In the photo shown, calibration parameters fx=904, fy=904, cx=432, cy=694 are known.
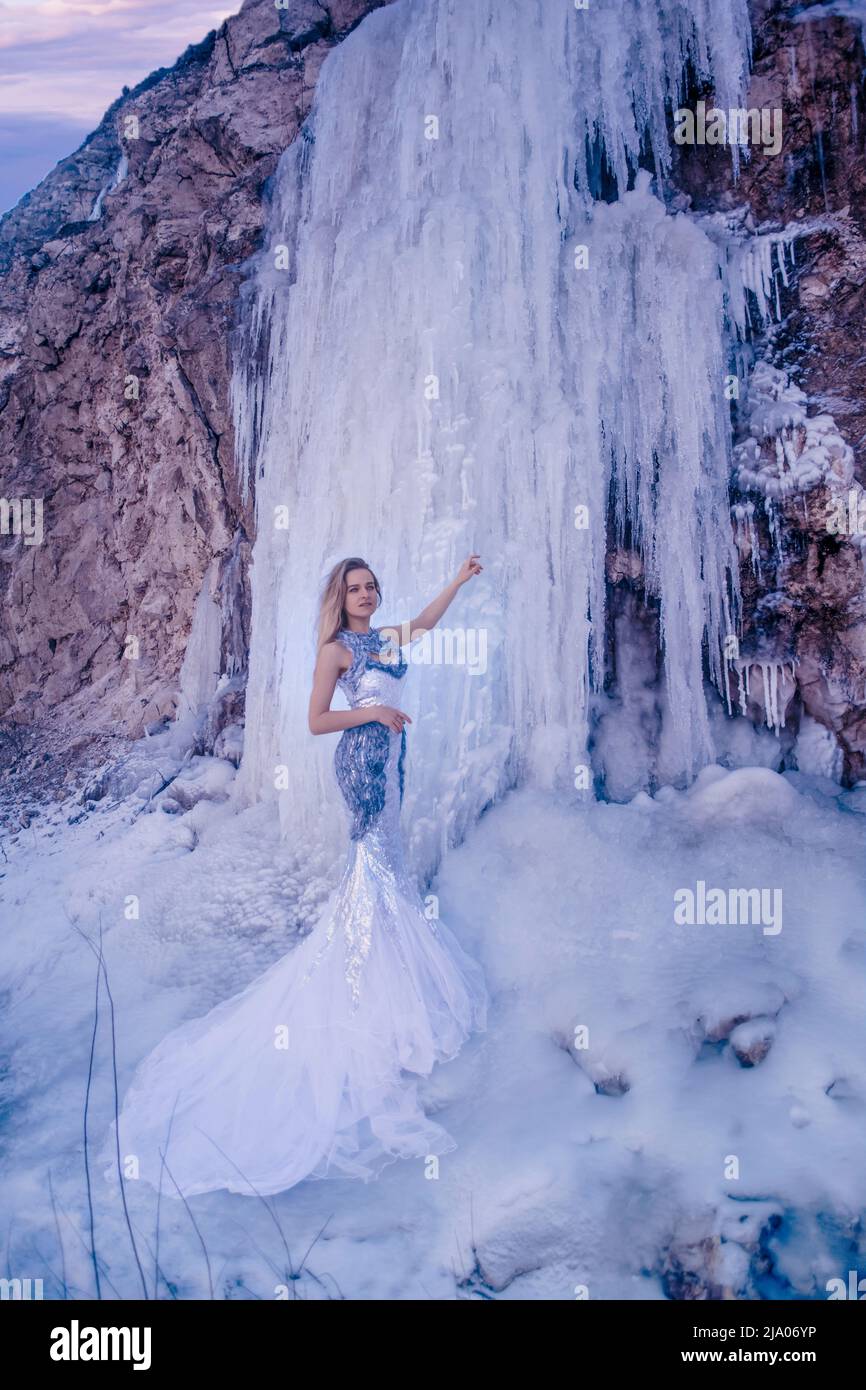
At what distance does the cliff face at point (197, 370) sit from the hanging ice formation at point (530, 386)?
15.0 inches

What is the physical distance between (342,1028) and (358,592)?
155 centimetres

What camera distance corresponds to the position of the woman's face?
133 inches

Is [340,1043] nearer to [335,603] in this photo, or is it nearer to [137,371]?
[335,603]

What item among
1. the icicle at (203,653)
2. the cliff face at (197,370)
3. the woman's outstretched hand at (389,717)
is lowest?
the woman's outstretched hand at (389,717)

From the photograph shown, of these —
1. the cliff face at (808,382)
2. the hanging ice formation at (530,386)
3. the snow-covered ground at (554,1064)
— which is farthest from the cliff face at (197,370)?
the snow-covered ground at (554,1064)

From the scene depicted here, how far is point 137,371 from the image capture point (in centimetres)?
764

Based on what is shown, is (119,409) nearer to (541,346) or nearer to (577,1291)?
(541,346)

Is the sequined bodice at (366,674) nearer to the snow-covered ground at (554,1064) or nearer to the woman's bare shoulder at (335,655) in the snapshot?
the woman's bare shoulder at (335,655)

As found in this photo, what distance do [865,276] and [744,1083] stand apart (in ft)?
13.7

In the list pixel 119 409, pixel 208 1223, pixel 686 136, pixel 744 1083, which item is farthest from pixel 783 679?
pixel 119 409

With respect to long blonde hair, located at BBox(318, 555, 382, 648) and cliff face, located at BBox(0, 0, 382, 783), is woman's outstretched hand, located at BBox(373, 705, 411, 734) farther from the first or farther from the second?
cliff face, located at BBox(0, 0, 382, 783)

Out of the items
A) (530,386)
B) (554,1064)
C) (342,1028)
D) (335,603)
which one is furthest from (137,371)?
(554,1064)

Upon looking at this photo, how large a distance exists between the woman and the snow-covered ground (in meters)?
0.10

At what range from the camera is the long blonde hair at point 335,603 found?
335cm
